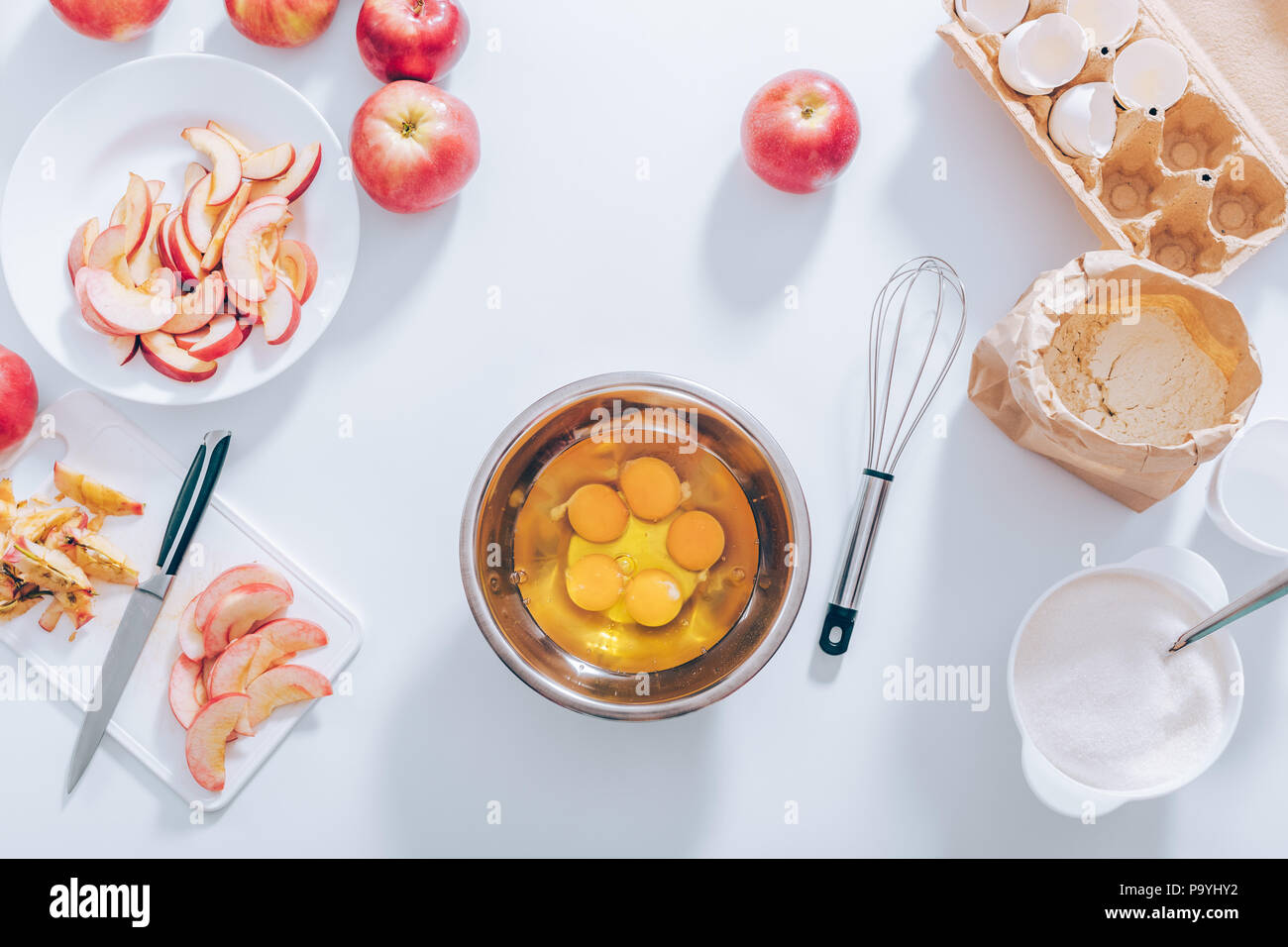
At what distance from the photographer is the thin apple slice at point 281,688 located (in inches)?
34.8

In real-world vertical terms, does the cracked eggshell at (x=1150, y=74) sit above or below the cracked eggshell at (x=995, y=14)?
below

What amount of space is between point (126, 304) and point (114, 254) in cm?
6

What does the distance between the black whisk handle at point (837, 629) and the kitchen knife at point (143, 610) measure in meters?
0.61

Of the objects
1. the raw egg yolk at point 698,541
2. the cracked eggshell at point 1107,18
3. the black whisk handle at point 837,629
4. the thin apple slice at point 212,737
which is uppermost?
the cracked eggshell at point 1107,18

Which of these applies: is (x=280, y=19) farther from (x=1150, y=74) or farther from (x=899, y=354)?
(x=1150, y=74)

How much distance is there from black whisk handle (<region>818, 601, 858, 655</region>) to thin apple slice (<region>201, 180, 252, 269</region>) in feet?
2.24

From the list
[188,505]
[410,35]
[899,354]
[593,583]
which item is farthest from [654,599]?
[410,35]

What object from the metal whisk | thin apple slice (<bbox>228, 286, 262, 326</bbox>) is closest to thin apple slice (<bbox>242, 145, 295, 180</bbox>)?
thin apple slice (<bbox>228, 286, 262, 326</bbox>)

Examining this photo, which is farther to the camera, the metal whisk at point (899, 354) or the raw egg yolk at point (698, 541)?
the metal whisk at point (899, 354)

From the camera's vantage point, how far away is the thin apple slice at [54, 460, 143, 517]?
89 cm

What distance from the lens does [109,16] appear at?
34.6 inches

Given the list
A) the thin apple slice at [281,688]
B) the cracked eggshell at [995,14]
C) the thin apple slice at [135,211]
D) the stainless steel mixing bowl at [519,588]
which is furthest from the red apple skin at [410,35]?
the thin apple slice at [281,688]

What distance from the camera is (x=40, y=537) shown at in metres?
0.89

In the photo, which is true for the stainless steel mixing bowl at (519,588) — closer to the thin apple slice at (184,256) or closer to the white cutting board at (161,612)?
the white cutting board at (161,612)
